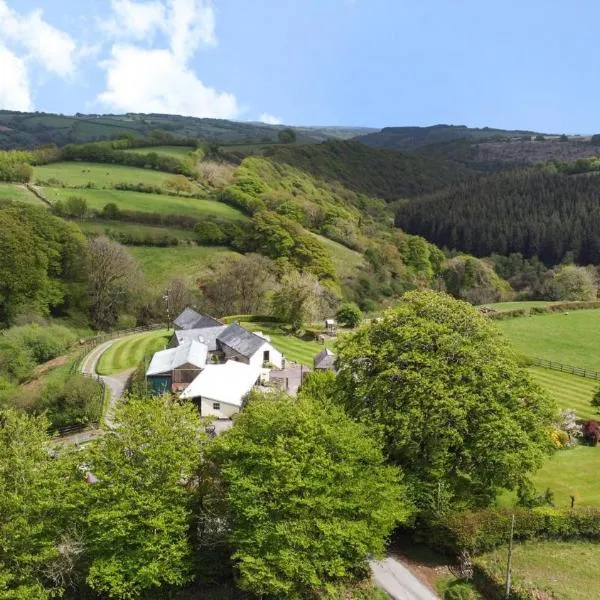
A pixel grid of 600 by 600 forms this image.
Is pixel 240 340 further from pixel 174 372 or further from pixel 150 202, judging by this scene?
pixel 150 202

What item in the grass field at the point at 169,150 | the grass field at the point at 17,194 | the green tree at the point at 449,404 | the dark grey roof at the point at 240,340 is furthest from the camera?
the grass field at the point at 169,150

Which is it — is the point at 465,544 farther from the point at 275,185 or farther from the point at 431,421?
the point at 275,185

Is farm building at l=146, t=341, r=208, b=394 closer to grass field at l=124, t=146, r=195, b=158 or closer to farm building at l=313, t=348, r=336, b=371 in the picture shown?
farm building at l=313, t=348, r=336, b=371

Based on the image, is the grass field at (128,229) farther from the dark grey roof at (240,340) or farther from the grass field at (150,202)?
the dark grey roof at (240,340)

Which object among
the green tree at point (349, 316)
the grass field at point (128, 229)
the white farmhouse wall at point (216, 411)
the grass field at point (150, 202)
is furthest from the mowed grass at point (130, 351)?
the grass field at point (150, 202)

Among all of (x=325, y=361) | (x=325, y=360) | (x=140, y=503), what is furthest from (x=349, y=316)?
(x=140, y=503)

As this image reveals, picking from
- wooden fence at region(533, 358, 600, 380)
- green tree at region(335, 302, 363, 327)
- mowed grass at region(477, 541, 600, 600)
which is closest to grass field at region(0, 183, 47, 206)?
green tree at region(335, 302, 363, 327)
